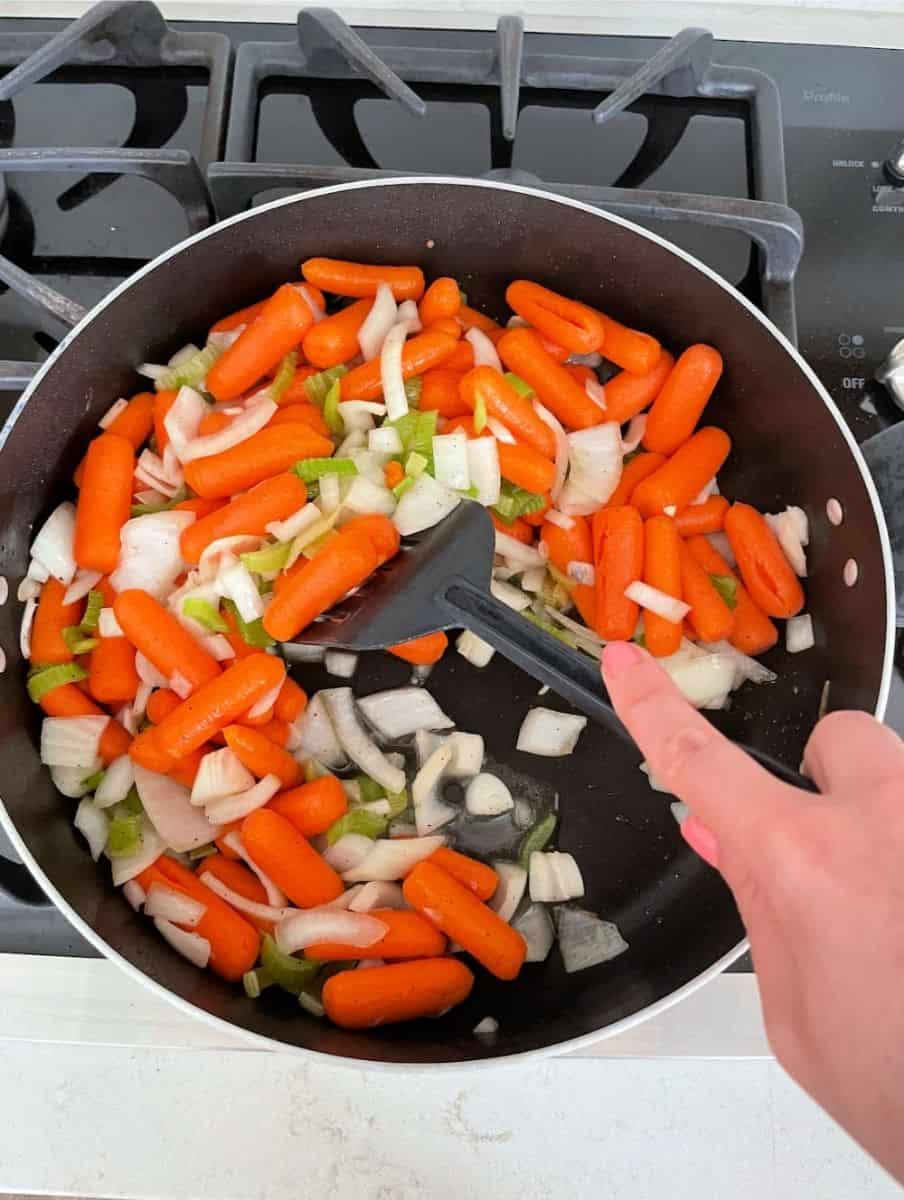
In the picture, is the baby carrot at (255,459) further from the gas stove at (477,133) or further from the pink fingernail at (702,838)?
the pink fingernail at (702,838)

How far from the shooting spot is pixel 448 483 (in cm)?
120

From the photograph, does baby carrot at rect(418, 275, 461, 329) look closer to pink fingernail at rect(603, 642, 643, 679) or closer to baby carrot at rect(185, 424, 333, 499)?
baby carrot at rect(185, 424, 333, 499)

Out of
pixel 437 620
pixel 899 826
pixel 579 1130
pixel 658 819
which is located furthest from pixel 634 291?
pixel 579 1130

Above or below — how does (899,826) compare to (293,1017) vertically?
above

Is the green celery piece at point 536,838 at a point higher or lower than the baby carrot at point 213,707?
lower

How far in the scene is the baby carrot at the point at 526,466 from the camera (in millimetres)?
1204

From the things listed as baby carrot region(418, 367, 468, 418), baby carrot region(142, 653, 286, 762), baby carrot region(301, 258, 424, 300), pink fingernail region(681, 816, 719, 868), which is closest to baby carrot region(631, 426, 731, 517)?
baby carrot region(418, 367, 468, 418)

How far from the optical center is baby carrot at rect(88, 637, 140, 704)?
1147mm

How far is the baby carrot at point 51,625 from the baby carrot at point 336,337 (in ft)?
1.33

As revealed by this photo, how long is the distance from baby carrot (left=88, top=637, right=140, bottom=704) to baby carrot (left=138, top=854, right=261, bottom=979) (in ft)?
0.68

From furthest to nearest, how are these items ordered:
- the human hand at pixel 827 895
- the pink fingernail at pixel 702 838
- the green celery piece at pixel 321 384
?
the green celery piece at pixel 321 384 → the pink fingernail at pixel 702 838 → the human hand at pixel 827 895

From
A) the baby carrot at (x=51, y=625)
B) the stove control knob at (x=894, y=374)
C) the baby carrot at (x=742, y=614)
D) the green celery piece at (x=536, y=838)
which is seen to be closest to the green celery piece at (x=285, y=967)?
the green celery piece at (x=536, y=838)

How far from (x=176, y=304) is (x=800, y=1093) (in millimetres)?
1062

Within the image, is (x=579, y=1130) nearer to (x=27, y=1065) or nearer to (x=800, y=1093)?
(x=800, y=1093)
